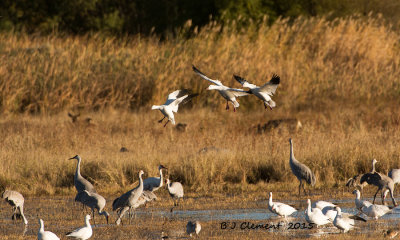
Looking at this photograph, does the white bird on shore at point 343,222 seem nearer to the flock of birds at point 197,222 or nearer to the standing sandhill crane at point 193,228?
the flock of birds at point 197,222

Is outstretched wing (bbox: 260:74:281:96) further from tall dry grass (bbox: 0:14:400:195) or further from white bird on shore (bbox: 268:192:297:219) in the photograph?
tall dry grass (bbox: 0:14:400:195)

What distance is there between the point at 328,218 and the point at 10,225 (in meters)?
4.50

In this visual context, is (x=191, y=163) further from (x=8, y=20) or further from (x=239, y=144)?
(x=8, y=20)

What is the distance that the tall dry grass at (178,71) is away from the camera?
22672 mm

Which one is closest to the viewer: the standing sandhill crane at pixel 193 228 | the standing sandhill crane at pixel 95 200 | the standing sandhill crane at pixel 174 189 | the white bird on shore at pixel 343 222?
the standing sandhill crane at pixel 193 228

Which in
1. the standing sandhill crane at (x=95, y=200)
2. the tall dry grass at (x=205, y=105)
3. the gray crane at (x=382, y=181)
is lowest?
the standing sandhill crane at (x=95, y=200)

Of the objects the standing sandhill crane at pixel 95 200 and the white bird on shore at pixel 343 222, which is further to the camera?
the standing sandhill crane at pixel 95 200

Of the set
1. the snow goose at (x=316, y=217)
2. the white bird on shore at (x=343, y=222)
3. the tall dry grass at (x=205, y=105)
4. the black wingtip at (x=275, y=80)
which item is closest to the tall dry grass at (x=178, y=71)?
the tall dry grass at (x=205, y=105)

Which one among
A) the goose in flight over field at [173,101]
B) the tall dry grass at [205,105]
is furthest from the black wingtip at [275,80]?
the tall dry grass at [205,105]

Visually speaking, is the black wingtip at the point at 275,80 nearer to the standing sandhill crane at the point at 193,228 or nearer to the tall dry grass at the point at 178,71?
the standing sandhill crane at the point at 193,228

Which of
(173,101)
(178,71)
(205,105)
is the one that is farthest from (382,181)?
(178,71)

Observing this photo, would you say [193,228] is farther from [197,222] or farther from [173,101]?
[173,101]

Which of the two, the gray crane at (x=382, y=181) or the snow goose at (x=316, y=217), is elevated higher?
the gray crane at (x=382, y=181)

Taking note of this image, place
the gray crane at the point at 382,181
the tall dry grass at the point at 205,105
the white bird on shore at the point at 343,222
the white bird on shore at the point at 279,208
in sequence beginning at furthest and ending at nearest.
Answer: the tall dry grass at the point at 205,105, the gray crane at the point at 382,181, the white bird on shore at the point at 279,208, the white bird on shore at the point at 343,222
